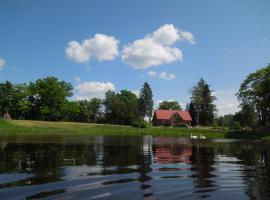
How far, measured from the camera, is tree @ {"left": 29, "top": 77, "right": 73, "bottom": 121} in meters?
124

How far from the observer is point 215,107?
14038 cm

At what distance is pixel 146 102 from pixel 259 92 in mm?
71588

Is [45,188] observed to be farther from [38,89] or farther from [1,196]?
[38,89]

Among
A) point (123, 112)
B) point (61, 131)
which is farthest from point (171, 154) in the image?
point (123, 112)

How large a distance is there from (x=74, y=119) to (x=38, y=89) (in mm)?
41187

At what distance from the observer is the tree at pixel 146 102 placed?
537 feet

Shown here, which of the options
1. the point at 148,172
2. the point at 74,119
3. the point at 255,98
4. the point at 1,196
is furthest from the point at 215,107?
the point at 1,196

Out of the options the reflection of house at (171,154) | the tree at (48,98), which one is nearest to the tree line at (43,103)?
the tree at (48,98)

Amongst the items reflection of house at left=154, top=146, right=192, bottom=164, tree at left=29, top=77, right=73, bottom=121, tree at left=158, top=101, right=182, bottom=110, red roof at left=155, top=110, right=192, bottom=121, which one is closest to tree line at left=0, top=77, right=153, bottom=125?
tree at left=29, top=77, right=73, bottom=121

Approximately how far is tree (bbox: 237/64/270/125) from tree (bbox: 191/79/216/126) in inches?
1065

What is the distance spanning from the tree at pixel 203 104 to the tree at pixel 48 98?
5046 centimetres

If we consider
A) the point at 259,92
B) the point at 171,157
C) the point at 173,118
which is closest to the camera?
the point at 171,157

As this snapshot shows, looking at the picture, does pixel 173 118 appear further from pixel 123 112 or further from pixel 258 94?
pixel 258 94

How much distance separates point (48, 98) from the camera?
124 meters
